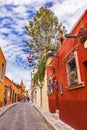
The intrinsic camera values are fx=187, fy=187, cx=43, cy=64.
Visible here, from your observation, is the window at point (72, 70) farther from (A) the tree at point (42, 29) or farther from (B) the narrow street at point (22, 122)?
(A) the tree at point (42, 29)

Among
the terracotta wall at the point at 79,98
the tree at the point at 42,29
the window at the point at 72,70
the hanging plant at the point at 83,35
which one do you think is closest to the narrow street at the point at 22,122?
the terracotta wall at the point at 79,98

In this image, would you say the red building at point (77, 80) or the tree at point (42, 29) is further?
the tree at point (42, 29)

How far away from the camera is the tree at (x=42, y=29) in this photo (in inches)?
999

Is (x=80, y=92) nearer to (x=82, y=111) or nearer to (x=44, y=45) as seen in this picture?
(x=82, y=111)

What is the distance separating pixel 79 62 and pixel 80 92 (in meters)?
1.07

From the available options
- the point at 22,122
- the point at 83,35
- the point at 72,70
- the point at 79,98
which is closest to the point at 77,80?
the point at 79,98

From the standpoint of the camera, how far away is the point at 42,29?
84.5ft

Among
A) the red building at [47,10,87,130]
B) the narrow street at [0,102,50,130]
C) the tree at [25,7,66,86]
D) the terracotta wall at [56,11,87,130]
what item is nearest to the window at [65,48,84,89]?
the red building at [47,10,87,130]

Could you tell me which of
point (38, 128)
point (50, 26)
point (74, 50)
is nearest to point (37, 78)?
point (50, 26)

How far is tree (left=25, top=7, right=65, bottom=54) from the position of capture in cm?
2538

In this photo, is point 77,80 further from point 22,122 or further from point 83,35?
point 22,122

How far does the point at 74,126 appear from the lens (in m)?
7.41

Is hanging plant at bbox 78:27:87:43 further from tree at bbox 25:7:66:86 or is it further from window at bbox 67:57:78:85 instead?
tree at bbox 25:7:66:86

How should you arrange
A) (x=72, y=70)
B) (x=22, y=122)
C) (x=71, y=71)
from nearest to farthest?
(x=72, y=70)
(x=71, y=71)
(x=22, y=122)
